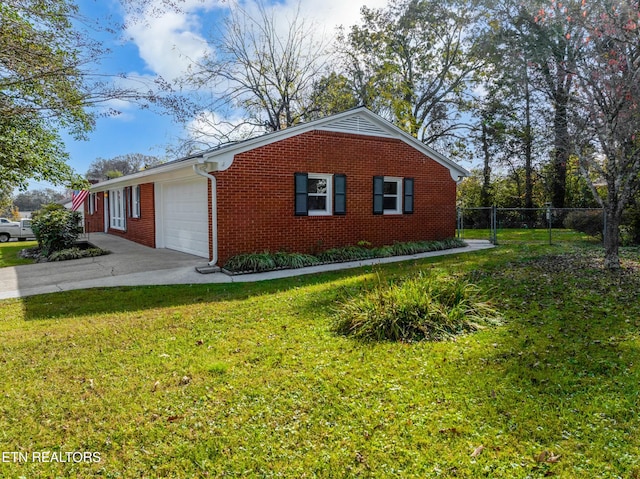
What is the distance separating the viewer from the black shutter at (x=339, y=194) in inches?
453

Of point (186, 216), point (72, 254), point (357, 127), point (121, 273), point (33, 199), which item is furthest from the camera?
point (33, 199)

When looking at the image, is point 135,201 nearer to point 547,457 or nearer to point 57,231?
point 57,231

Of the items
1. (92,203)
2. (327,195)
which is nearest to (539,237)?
(327,195)


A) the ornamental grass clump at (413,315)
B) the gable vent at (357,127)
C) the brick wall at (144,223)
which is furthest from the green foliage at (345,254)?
the brick wall at (144,223)

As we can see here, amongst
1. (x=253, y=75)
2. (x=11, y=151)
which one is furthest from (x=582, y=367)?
(x=253, y=75)

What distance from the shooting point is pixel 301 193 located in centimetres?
1084

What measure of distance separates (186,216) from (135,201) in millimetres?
5175

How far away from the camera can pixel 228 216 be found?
9789 mm

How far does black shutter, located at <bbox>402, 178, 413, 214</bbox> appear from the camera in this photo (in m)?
13.1

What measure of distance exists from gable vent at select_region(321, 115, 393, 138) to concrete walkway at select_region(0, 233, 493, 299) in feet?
12.5

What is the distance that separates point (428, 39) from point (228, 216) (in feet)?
70.0

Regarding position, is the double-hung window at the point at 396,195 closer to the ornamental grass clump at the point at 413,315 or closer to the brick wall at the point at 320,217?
the brick wall at the point at 320,217

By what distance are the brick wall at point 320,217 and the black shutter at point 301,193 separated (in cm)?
13

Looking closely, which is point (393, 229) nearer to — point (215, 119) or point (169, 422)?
point (169, 422)
